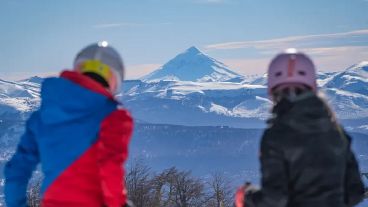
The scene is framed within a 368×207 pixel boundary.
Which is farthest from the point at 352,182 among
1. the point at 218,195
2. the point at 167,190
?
the point at 218,195

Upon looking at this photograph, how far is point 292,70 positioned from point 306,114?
1.20 feet

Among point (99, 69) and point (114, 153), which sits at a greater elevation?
point (99, 69)

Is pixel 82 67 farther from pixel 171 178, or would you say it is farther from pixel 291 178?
pixel 171 178

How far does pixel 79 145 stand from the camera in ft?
15.3

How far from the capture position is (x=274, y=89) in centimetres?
486

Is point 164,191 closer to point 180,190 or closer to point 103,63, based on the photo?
point 180,190

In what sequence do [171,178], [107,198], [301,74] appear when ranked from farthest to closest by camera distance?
1. [171,178]
2. [301,74]
3. [107,198]

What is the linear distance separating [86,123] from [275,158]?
4.62 feet

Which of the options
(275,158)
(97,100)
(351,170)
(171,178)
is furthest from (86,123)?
(171,178)

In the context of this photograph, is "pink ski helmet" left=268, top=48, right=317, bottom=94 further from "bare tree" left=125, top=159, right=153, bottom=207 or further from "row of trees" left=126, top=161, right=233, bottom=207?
"row of trees" left=126, top=161, right=233, bottom=207

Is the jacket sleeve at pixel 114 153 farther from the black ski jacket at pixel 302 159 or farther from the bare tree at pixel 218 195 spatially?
the bare tree at pixel 218 195

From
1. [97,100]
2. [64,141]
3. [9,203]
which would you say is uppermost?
[97,100]

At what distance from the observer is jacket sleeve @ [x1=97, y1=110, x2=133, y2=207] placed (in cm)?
444

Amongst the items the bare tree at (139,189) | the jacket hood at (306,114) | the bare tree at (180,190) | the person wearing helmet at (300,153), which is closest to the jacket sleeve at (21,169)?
the person wearing helmet at (300,153)
